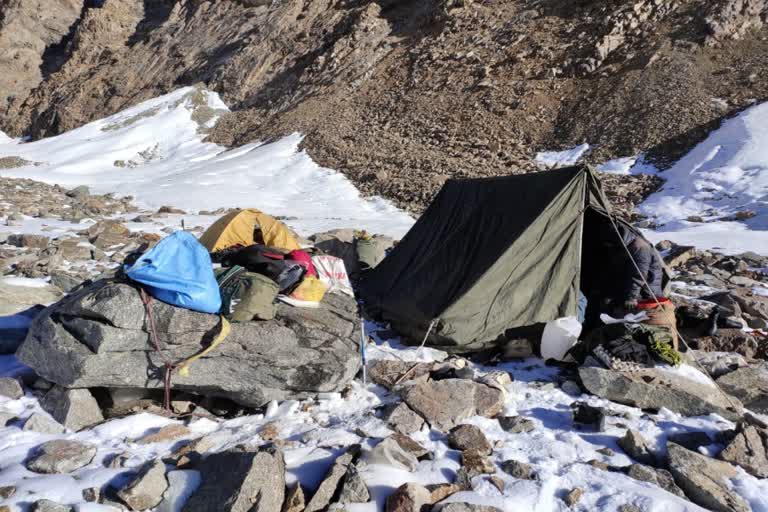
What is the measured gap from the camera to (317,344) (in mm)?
4469

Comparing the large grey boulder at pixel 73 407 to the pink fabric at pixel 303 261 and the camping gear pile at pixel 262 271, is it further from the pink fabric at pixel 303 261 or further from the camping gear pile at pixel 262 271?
the pink fabric at pixel 303 261

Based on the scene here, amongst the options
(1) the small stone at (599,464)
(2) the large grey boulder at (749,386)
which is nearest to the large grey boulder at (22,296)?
(1) the small stone at (599,464)

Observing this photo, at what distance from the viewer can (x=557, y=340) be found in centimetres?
496

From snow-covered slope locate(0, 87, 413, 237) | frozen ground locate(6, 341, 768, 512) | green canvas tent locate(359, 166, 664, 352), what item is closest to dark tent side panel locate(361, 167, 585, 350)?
green canvas tent locate(359, 166, 664, 352)

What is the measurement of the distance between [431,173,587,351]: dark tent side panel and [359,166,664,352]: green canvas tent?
0.03 ft

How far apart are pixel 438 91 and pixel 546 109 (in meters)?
6.34

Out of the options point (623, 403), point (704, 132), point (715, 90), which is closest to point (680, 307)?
point (623, 403)

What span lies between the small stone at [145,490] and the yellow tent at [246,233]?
4.71 m

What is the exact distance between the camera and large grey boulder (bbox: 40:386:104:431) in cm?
363

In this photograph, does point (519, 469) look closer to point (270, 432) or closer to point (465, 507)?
point (465, 507)

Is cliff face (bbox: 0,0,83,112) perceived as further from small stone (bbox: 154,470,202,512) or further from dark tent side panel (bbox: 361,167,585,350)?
small stone (bbox: 154,470,202,512)

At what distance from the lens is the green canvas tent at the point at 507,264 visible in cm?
523

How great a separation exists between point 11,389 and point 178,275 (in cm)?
156

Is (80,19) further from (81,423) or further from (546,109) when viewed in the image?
(81,423)
